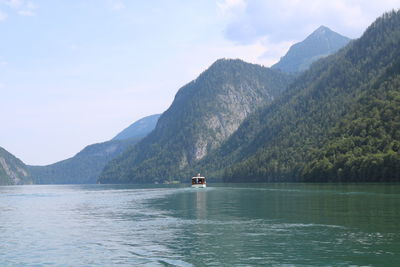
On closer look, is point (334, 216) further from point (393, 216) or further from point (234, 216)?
point (234, 216)

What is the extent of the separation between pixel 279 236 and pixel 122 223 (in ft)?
87.7

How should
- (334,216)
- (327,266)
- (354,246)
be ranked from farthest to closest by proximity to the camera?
(334,216) < (354,246) < (327,266)

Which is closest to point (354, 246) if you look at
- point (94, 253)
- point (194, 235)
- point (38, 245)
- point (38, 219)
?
point (194, 235)

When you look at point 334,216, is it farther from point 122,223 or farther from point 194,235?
point 122,223

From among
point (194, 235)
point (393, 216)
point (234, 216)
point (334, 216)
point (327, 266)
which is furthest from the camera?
point (234, 216)

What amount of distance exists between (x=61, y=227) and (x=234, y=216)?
2635 centimetres

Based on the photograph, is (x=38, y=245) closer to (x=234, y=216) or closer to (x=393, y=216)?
(x=234, y=216)

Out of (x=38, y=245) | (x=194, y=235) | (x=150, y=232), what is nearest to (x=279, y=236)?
(x=194, y=235)

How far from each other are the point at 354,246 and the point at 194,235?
18.8 metres

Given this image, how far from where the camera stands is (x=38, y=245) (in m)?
51.7

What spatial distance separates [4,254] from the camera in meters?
46.2

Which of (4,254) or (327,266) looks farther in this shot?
(4,254)

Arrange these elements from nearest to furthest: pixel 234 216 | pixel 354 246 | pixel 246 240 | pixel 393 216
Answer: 1. pixel 354 246
2. pixel 246 240
3. pixel 393 216
4. pixel 234 216

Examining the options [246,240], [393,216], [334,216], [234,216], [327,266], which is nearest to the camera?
[327,266]
